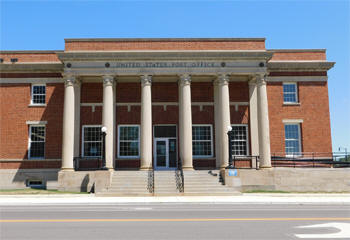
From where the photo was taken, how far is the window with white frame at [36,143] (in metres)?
25.7

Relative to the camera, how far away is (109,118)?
23.0 m

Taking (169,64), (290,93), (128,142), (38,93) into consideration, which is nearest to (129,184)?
(128,142)

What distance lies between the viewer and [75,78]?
23.8 meters

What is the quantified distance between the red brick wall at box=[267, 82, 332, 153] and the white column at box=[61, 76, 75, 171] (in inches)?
→ 596

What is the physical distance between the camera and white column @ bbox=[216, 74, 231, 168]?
23.1m

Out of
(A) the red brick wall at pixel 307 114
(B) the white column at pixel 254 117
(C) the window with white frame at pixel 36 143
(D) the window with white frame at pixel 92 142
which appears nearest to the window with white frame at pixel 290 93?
→ (A) the red brick wall at pixel 307 114

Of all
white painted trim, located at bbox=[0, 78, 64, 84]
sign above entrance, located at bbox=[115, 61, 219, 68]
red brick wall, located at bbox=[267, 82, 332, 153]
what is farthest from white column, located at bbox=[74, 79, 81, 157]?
red brick wall, located at bbox=[267, 82, 332, 153]

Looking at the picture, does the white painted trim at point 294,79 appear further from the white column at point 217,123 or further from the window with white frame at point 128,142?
the window with white frame at point 128,142

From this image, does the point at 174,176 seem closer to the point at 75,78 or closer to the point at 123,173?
the point at 123,173

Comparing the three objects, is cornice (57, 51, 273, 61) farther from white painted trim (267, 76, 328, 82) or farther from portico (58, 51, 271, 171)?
white painted trim (267, 76, 328, 82)

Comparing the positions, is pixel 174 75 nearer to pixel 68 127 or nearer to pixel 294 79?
pixel 68 127

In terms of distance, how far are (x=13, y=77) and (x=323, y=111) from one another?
81.7ft

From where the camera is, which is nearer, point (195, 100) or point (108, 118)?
point (108, 118)
